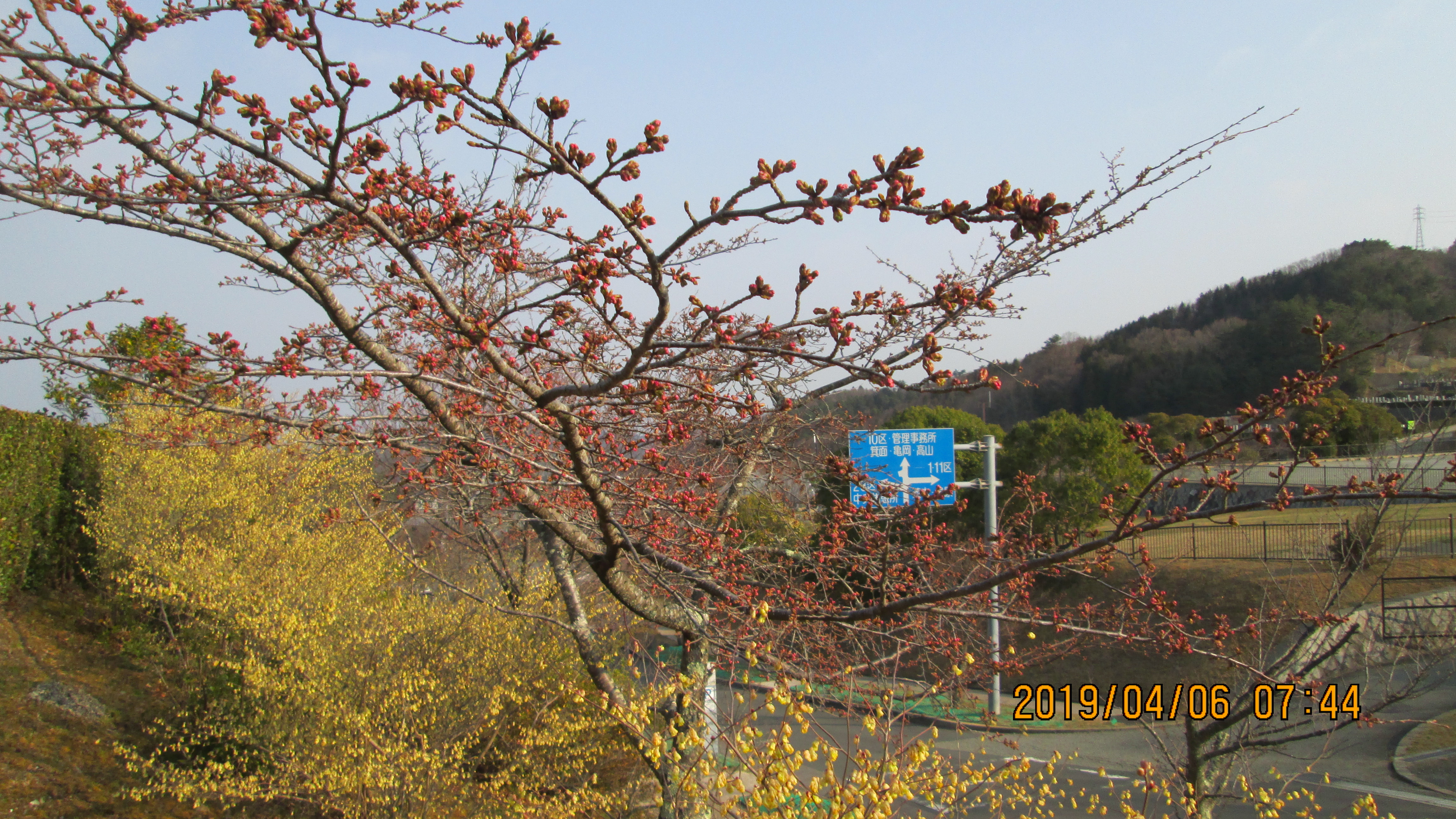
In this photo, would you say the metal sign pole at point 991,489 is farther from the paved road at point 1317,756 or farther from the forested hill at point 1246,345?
the forested hill at point 1246,345

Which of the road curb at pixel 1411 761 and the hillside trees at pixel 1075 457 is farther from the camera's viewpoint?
the hillside trees at pixel 1075 457

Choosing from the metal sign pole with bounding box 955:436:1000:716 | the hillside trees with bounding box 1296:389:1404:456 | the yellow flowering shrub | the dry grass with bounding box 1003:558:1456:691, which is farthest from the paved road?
the hillside trees with bounding box 1296:389:1404:456

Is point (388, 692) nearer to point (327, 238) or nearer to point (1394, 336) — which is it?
point (327, 238)

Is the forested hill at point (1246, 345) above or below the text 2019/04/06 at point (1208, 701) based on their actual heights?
above

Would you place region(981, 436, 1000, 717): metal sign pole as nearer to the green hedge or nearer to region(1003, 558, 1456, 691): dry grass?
region(1003, 558, 1456, 691): dry grass

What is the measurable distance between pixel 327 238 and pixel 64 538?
14.0 metres

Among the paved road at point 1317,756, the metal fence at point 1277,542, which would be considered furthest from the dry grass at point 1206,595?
the paved road at point 1317,756

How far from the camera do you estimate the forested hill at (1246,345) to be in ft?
99.5

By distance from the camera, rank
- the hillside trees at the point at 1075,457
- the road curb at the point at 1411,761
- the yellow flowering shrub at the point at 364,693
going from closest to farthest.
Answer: the yellow flowering shrub at the point at 364,693 → the road curb at the point at 1411,761 → the hillside trees at the point at 1075,457

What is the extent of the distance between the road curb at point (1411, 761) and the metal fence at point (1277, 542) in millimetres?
2477

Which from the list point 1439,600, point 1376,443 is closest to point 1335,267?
point 1439,600

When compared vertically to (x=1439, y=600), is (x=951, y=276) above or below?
above

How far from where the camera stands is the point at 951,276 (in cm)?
351

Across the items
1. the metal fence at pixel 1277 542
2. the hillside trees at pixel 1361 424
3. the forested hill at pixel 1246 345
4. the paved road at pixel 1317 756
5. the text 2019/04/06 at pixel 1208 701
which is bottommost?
the paved road at pixel 1317 756
